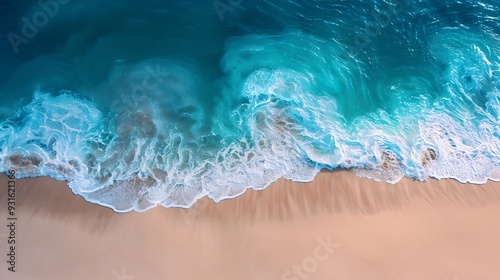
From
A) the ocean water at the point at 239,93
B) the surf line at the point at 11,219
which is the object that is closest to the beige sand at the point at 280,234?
the surf line at the point at 11,219

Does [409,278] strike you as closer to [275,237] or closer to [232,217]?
[275,237]

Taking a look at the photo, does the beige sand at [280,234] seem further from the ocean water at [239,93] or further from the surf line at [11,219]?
the ocean water at [239,93]

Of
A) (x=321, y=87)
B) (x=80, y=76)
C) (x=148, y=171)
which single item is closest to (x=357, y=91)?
(x=321, y=87)

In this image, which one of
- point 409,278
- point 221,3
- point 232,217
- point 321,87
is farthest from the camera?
point 221,3

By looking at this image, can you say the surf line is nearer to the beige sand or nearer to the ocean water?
the beige sand

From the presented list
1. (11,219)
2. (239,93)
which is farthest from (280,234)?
(11,219)
